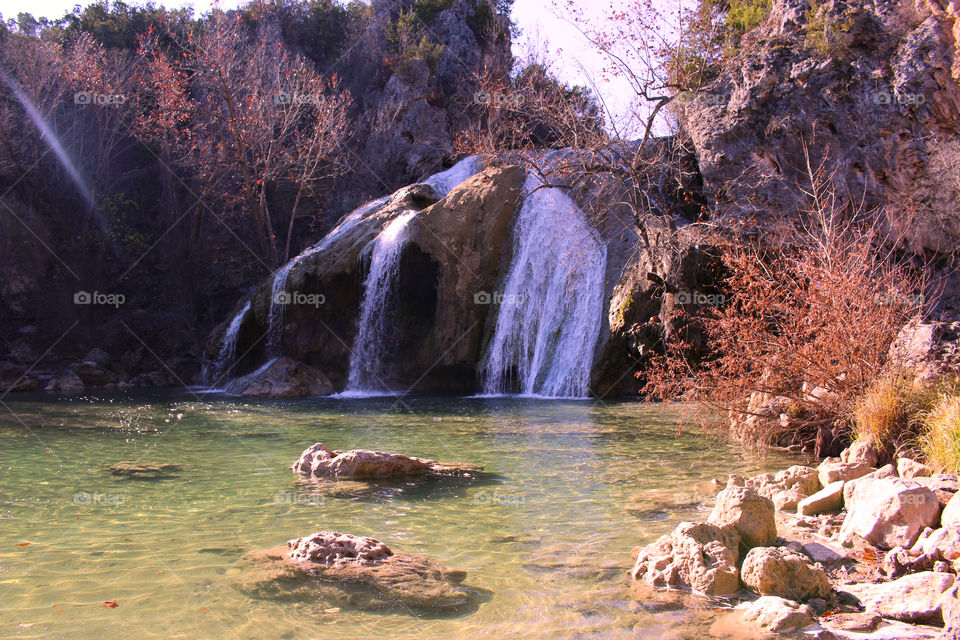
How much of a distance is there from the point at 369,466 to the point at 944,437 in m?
5.34

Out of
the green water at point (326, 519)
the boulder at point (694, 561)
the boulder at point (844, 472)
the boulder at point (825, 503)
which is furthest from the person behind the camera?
the boulder at point (844, 472)

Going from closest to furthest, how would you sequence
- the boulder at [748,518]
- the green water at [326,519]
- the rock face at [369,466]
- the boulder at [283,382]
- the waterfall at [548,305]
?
1. the green water at [326,519]
2. the boulder at [748,518]
3. the rock face at [369,466]
4. the waterfall at [548,305]
5. the boulder at [283,382]

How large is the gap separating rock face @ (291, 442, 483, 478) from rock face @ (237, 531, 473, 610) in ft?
7.95

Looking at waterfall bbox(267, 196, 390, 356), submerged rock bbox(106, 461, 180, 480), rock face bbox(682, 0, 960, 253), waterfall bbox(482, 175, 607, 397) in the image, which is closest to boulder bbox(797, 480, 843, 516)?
submerged rock bbox(106, 461, 180, 480)

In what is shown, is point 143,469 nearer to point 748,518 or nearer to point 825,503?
point 748,518

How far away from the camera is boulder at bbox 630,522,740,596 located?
13.8 ft

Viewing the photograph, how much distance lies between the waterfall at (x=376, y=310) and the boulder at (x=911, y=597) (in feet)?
50.1

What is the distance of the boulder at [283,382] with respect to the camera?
17078 mm

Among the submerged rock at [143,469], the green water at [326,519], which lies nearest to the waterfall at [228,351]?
the green water at [326,519]

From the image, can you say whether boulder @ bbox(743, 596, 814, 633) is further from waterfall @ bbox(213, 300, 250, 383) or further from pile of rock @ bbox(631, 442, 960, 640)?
waterfall @ bbox(213, 300, 250, 383)

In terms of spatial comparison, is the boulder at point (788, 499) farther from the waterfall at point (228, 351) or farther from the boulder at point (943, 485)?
the waterfall at point (228, 351)

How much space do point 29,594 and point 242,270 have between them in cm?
2282

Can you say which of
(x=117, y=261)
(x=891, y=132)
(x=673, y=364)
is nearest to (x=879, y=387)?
(x=673, y=364)

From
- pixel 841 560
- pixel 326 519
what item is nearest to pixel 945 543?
pixel 841 560
